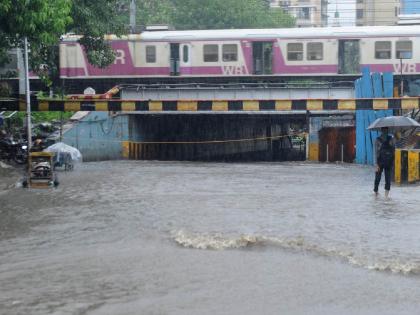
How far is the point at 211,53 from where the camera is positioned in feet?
107

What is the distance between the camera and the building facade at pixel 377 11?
105 metres

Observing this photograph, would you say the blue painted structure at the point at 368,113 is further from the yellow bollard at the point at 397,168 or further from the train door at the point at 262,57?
the yellow bollard at the point at 397,168

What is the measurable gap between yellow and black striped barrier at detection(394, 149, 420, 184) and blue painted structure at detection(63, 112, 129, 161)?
44.5 feet

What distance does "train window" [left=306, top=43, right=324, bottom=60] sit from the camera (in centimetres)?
3200

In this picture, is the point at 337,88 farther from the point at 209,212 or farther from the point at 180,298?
the point at 180,298

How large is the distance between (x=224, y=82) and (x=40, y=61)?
1189 centimetres

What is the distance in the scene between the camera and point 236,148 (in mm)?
44344

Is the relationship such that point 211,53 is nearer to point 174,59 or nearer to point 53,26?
point 174,59

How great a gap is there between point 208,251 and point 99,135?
2079cm

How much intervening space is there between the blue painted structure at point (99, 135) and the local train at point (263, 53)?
128 inches

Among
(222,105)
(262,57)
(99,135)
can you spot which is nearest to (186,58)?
(262,57)

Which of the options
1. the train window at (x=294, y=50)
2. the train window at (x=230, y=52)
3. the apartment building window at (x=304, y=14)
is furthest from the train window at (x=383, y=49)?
the apartment building window at (x=304, y=14)

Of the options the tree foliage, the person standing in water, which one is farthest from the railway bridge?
the person standing in water

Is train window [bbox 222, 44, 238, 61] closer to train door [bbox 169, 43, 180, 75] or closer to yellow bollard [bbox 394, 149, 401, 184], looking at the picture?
train door [bbox 169, 43, 180, 75]
